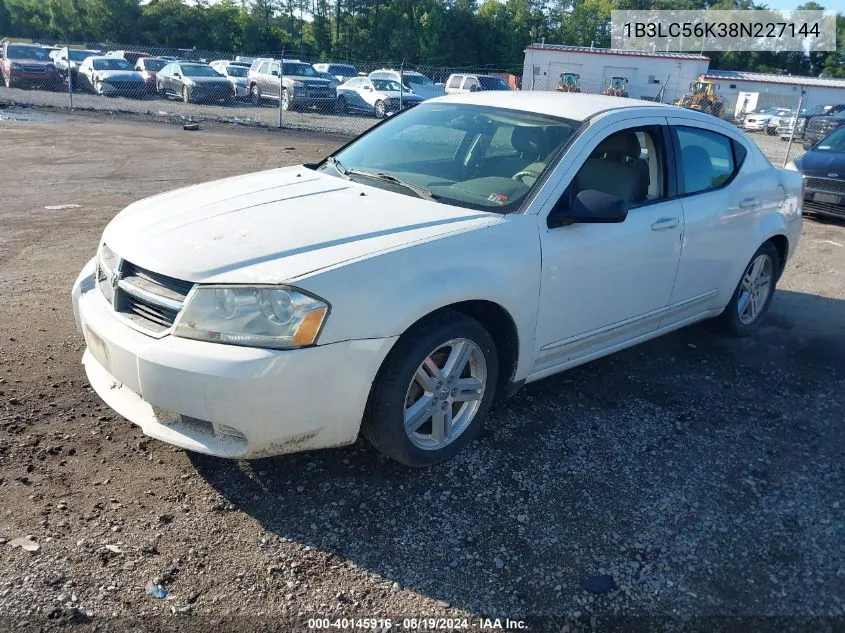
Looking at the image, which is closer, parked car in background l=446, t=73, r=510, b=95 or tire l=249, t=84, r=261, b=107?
tire l=249, t=84, r=261, b=107

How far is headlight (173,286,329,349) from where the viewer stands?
279cm

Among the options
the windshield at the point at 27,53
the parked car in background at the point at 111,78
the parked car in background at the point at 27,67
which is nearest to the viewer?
the parked car in background at the point at 111,78

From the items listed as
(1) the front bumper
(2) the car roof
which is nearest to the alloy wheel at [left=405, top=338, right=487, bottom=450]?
(1) the front bumper

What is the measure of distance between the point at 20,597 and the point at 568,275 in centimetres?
268

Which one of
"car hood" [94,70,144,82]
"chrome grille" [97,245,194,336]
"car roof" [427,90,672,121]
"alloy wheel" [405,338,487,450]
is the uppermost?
"car hood" [94,70,144,82]

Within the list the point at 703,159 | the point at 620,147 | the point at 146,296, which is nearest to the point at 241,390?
the point at 146,296

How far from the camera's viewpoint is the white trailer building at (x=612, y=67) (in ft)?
145

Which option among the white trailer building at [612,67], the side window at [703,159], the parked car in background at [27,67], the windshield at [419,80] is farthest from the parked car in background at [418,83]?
the side window at [703,159]

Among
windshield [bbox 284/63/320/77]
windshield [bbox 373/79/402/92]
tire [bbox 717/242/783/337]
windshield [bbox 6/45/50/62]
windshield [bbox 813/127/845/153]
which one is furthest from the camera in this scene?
windshield [bbox 284/63/320/77]

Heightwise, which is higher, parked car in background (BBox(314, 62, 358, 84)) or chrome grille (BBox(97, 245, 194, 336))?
parked car in background (BBox(314, 62, 358, 84))

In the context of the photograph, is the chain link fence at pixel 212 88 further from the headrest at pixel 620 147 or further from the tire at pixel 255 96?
the headrest at pixel 620 147

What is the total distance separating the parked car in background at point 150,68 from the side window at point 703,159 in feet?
86.5

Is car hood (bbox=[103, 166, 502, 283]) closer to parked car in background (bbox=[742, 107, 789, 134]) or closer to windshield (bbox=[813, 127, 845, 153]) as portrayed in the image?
windshield (bbox=[813, 127, 845, 153])

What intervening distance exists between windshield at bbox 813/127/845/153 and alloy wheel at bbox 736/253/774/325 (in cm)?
636
